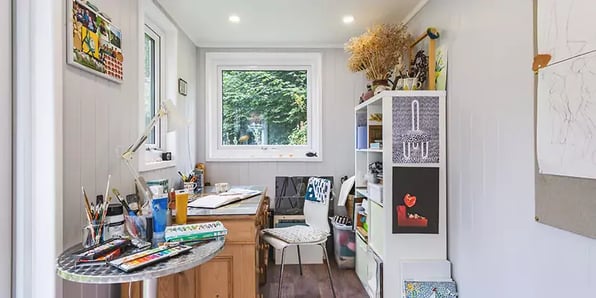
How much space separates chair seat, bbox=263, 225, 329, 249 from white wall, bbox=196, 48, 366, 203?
42.8 inches

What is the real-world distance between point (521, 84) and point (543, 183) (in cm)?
45

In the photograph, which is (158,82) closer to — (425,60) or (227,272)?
(227,272)

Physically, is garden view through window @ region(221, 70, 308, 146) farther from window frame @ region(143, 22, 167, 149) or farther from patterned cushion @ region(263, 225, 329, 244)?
patterned cushion @ region(263, 225, 329, 244)

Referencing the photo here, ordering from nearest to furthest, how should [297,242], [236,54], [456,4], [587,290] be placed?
[587,290] < [456,4] < [297,242] < [236,54]

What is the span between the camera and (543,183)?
1332 millimetres

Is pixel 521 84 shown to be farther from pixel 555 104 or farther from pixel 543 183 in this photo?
pixel 543 183

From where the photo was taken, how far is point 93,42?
1511 mm

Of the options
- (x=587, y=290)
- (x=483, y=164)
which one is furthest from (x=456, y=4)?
(x=587, y=290)

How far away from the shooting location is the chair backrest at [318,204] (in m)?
2.77

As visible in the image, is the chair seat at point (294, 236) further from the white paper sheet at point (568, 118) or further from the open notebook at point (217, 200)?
the white paper sheet at point (568, 118)

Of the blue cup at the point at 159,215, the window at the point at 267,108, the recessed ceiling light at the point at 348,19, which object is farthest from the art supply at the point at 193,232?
the window at the point at 267,108

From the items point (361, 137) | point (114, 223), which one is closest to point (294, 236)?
point (361, 137)

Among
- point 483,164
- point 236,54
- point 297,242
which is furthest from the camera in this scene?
point 236,54

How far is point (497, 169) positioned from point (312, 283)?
1.78 metres
